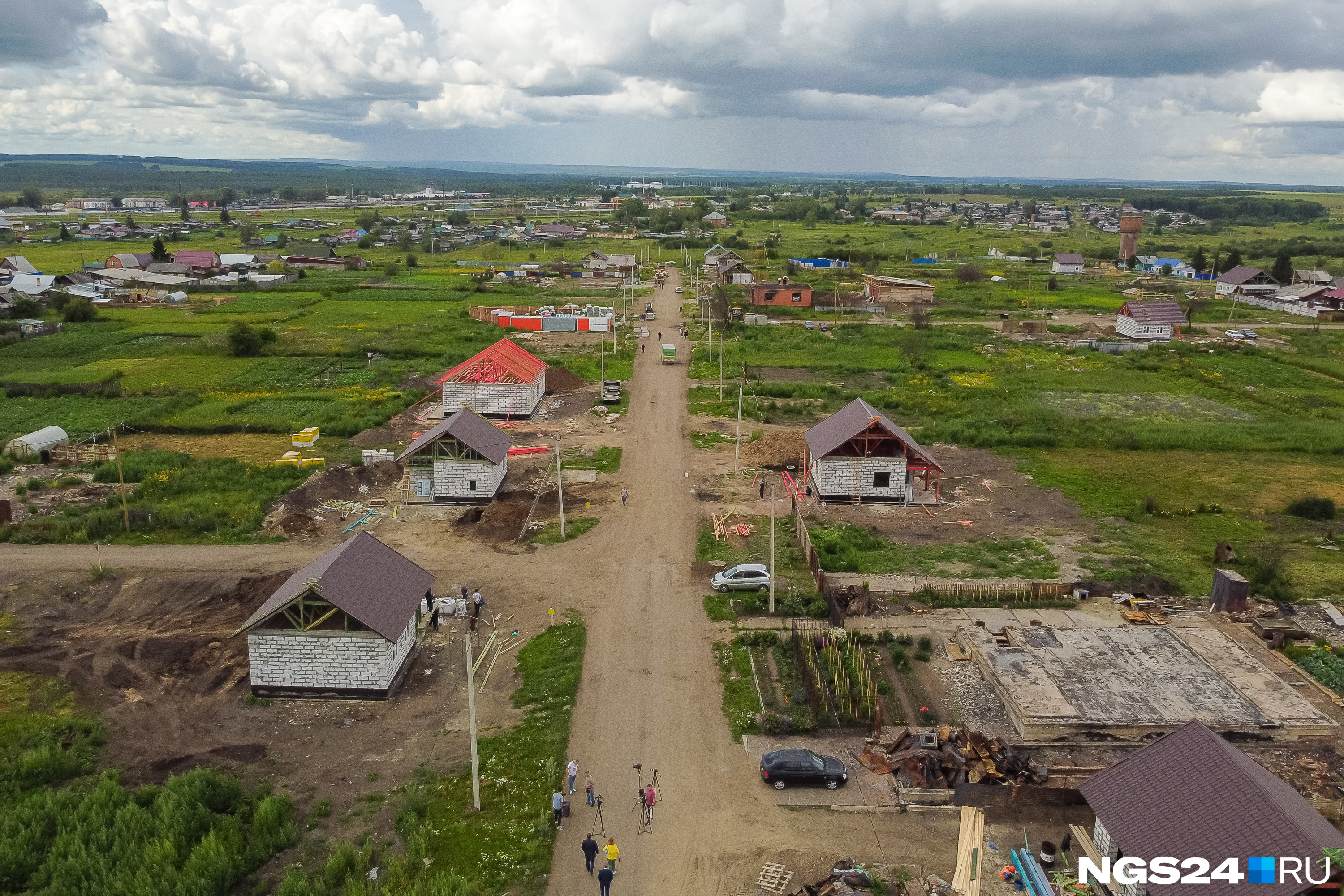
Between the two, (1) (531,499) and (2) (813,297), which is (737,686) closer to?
(1) (531,499)

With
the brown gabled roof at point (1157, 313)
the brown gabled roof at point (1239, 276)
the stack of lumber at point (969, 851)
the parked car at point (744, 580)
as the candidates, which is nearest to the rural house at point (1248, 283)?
the brown gabled roof at point (1239, 276)

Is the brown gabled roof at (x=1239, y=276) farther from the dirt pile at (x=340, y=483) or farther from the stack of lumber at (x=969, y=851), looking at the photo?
the stack of lumber at (x=969, y=851)

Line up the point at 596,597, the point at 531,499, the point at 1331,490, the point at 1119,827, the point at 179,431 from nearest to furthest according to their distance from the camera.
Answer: the point at 1119,827 → the point at 596,597 → the point at 531,499 → the point at 1331,490 → the point at 179,431

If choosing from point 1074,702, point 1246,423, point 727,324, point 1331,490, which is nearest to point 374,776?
point 1074,702

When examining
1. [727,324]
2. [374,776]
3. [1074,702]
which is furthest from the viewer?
[727,324]

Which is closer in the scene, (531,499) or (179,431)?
(531,499)

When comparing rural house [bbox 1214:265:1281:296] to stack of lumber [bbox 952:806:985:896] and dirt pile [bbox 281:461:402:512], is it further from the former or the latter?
stack of lumber [bbox 952:806:985:896]

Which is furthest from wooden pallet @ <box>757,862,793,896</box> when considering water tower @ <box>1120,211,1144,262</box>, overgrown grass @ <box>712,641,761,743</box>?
water tower @ <box>1120,211,1144,262</box>
